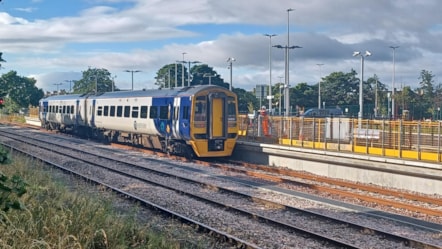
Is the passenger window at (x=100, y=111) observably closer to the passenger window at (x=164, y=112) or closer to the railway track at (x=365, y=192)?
the passenger window at (x=164, y=112)

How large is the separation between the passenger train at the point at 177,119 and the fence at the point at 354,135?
7.45 feet

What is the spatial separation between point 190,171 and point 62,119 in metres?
25.6

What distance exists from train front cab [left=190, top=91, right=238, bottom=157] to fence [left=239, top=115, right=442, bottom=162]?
7.46 feet

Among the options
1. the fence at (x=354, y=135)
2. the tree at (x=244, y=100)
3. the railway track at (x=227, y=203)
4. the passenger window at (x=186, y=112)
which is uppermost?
the tree at (x=244, y=100)

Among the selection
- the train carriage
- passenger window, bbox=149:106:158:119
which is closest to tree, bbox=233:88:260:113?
the train carriage

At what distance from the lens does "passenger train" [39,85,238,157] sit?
22.5 m

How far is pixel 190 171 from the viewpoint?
1948 centimetres

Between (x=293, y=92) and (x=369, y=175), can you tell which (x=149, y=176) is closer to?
(x=369, y=175)

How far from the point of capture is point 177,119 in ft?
75.3

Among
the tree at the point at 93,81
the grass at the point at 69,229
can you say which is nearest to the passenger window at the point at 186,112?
the grass at the point at 69,229

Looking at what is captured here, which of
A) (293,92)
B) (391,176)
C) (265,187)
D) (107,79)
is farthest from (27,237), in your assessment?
(107,79)

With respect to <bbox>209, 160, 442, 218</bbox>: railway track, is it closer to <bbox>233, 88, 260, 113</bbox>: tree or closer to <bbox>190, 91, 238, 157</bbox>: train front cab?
<bbox>190, 91, 238, 157</bbox>: train front cab

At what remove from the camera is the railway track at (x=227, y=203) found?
9.69 meters

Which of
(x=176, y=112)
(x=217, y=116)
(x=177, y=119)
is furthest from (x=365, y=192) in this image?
(x=176, y=112)
